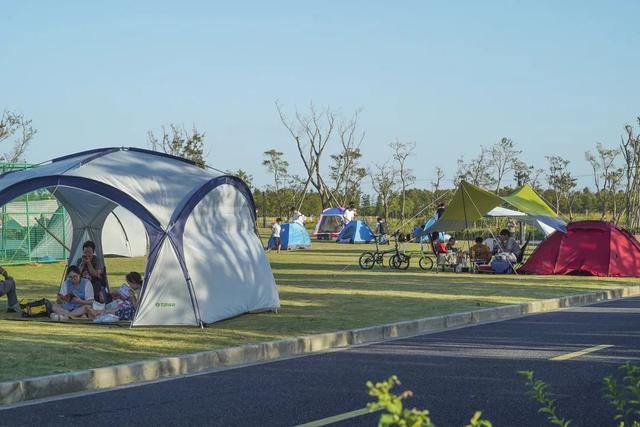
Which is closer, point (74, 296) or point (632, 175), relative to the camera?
point (74, 296)

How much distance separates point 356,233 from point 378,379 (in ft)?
127

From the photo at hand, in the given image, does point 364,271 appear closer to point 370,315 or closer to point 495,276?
point 495,276

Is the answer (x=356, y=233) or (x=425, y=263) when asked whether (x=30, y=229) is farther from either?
(x=356, y=233)

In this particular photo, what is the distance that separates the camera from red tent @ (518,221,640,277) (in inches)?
966

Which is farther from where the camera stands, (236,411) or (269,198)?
(269,198)

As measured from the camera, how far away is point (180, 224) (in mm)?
14047

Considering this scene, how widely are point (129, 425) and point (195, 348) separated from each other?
3.74 metres

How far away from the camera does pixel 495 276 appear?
24.6 metres

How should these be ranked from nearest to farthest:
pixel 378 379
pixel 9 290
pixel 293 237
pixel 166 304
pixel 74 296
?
pixel 378 379
pixel 166 304
pixel 74 296
pixel 9 290
pixel 293 237

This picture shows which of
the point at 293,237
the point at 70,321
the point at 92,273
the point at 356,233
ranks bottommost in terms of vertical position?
the point at 70,321

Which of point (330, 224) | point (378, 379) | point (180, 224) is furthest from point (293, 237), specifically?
point (378, 379)

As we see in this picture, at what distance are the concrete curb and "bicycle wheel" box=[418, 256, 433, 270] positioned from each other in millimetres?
10999

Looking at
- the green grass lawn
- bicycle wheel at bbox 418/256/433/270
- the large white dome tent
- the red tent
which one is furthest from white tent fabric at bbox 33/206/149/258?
the large white dome tent

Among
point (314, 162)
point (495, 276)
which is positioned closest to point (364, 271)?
point (495, 276)
